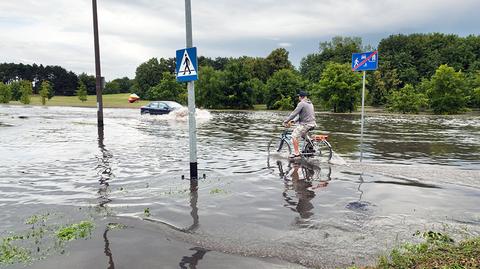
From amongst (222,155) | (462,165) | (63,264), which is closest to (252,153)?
(222,155)

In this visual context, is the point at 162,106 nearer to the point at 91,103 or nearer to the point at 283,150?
the point at 283,150


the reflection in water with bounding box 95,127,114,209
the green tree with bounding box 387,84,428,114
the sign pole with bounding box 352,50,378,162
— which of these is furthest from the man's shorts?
the green tree with bounding box 387,84,428,114

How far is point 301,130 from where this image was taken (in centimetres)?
1216

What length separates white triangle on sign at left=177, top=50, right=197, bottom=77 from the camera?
28.0ft

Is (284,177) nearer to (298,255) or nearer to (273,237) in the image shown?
(273,237)

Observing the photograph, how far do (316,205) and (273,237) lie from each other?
76.9 inches

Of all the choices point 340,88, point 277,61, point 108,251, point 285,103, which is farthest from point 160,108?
point 277,61

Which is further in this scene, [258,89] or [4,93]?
[4,93]

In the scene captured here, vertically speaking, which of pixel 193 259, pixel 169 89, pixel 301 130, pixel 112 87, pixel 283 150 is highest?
pixel 112 87

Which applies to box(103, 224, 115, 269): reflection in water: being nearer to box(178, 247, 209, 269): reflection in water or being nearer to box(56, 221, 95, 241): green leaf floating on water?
box(56, 221, 95, 241): green leaf floating on water

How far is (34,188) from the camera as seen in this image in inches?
344

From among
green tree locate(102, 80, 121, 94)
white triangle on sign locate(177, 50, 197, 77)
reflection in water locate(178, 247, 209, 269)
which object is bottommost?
reflection in water locate(178, 247, 209, 269)

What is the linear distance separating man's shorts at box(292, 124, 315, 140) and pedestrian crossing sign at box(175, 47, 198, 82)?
186 inches

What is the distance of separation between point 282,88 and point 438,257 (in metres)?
65.8
